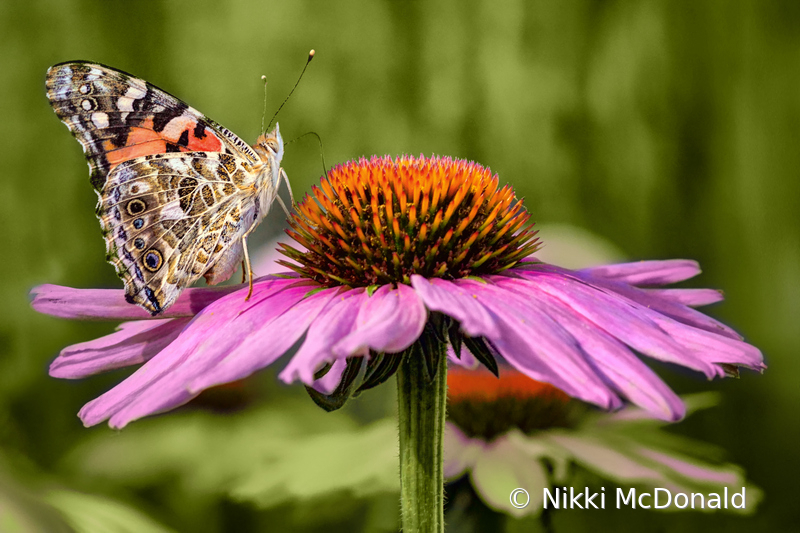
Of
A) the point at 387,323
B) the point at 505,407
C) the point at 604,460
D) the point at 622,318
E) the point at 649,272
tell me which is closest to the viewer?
the point at 387,323

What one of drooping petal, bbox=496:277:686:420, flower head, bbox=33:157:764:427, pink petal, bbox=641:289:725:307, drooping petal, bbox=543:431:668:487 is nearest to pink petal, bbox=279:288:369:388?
flower head, bbox=33:157:764:427

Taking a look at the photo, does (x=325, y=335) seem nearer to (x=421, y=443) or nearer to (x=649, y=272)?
(x=421, y=443)

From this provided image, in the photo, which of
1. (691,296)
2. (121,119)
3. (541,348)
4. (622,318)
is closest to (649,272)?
(691,296)

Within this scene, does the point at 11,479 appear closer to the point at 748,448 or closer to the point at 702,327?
the point at 702,327

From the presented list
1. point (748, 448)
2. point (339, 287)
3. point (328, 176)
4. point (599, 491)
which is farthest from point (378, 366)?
point (748, 448)

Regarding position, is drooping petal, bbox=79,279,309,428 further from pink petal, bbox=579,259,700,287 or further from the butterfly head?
pink petal, bbox=579,259,700,287

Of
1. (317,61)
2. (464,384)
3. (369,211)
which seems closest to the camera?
(369,211)
